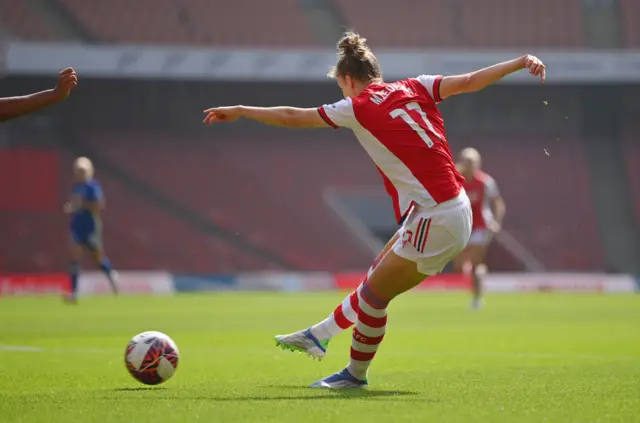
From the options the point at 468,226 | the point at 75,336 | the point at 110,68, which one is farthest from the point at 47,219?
the point at 468,226

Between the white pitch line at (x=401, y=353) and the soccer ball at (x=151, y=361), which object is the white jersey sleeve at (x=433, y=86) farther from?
the white pitch line at (x=401, y=353)

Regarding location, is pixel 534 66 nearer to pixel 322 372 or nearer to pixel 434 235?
pixel 434 235

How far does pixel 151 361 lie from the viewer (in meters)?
6.87

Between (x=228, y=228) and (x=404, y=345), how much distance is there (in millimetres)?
25824

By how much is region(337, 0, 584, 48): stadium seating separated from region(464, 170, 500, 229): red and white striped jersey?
1947 cm

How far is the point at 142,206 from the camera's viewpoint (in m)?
37.0

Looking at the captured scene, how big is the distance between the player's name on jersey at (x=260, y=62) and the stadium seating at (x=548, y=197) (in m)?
2.73

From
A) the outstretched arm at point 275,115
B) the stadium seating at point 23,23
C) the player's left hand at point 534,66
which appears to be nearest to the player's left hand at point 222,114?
the outstretched arm at point 275,115

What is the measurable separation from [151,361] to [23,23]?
30.9 meters

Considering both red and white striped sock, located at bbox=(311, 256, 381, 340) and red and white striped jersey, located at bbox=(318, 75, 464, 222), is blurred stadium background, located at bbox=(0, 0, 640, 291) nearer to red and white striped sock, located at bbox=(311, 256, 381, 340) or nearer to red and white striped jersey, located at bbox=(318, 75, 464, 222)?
red and white striped sock, located at bbox=(311, 256, 381, 340)

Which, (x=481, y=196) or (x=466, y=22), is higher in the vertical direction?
(x=466, y=22)

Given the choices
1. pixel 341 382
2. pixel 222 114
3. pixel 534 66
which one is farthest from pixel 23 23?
pixel 534 66

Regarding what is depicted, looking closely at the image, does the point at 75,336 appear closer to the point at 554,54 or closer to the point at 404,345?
the point at 404,345

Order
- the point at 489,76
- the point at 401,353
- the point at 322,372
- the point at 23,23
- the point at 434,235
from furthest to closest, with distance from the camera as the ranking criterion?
the point at 23,23
the point at 401,353
the point at 322,372
the point at 489,76
the point at 434,235
